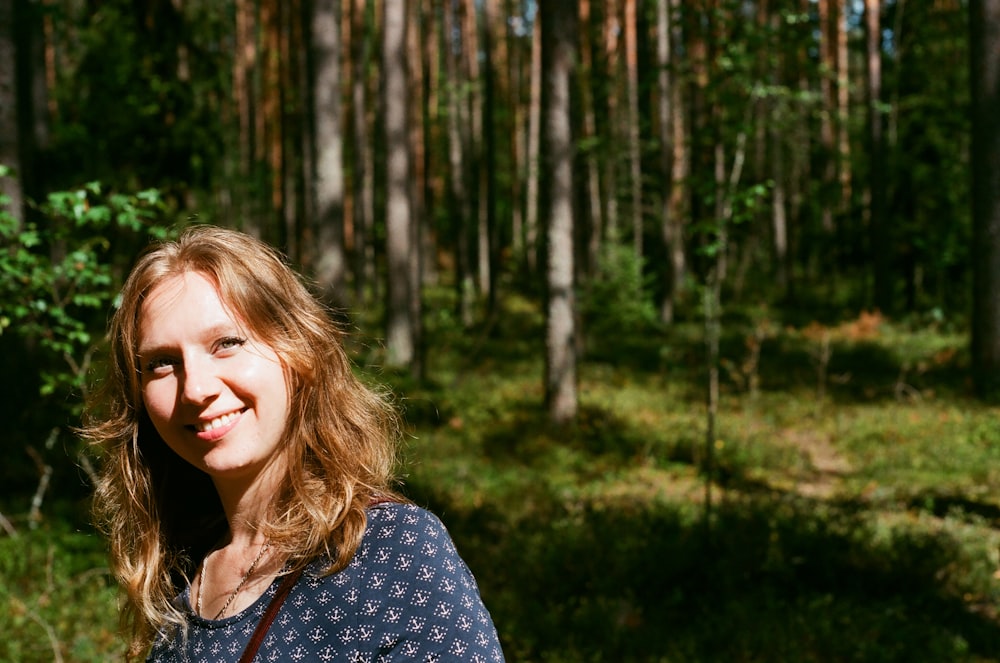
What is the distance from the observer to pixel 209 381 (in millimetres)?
1544

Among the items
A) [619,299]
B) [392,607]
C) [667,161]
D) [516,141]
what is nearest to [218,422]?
[392,607]

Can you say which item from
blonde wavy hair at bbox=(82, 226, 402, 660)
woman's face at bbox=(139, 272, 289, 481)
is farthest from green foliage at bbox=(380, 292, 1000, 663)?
woman's face at bbox=(139, 272, 289, 481)

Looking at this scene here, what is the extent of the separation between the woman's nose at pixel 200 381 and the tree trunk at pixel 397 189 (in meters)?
12.7

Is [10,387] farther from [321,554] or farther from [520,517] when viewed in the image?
[321,554]

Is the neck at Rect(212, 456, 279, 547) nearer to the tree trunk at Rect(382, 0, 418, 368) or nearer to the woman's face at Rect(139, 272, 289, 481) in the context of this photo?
the woman's face at Rect(139, 272, 289, 481)

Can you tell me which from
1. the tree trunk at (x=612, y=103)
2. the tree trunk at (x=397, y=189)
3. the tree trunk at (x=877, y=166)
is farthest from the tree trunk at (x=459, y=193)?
the tree trunk at (x=877, y=166)

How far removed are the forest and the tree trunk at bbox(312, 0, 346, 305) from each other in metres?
0.03

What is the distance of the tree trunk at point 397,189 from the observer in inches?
568

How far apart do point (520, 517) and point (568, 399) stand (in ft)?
10.9

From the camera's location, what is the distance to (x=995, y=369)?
438 inches

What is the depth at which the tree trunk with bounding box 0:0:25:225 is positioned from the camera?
6.29m

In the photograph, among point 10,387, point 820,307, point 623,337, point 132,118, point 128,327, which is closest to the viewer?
point 128,327

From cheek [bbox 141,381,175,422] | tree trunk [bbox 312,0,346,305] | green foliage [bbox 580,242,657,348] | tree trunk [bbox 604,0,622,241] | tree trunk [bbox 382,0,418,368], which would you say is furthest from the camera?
tree trunk [bbox 604,0,622,241]

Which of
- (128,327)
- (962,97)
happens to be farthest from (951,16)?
(128,327)
